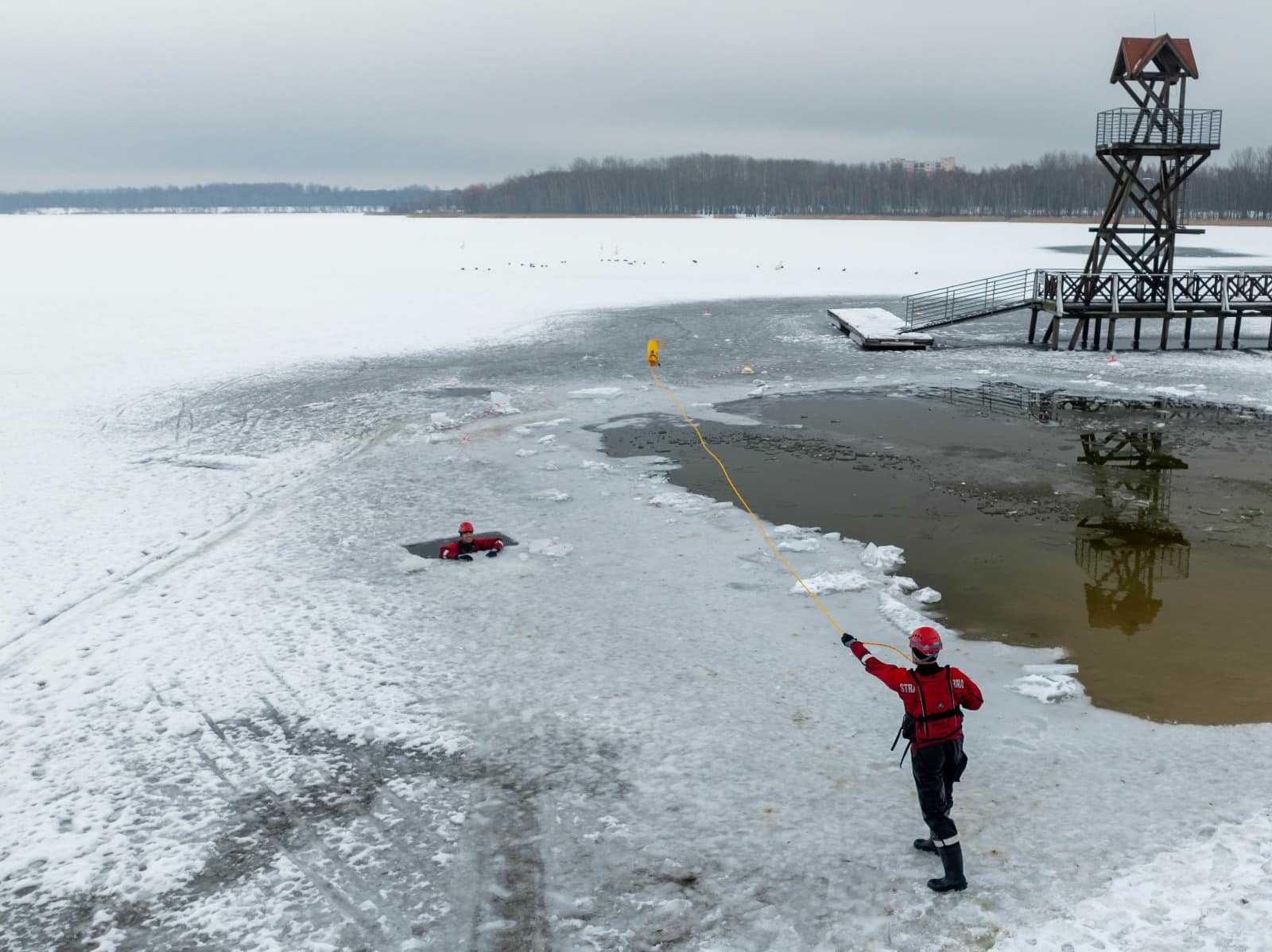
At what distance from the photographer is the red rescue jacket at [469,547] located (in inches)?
444

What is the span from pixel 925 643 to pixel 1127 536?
7630mm

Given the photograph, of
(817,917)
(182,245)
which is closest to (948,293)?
(817,917)

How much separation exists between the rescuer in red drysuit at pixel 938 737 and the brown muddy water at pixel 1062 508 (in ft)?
9.35

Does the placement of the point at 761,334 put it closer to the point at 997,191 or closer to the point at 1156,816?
the point at 1156,816

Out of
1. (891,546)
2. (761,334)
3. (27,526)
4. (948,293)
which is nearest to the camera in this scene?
(891,546)

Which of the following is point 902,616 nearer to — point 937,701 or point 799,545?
point 799,545

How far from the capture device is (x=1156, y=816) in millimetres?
6398

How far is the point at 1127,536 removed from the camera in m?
11.9

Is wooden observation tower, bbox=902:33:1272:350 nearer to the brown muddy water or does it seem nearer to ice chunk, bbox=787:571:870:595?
the brown muddy water

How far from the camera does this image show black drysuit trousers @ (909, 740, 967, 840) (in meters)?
5.64

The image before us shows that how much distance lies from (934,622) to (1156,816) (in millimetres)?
3142

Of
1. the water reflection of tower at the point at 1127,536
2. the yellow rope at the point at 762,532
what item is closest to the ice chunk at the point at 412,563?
the yellow rope at the point at 762,532

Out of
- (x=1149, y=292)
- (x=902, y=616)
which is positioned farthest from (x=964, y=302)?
(x=902, y=616)

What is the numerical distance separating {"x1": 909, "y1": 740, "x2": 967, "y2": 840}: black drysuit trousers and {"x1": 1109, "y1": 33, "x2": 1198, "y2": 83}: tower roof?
966 inches
